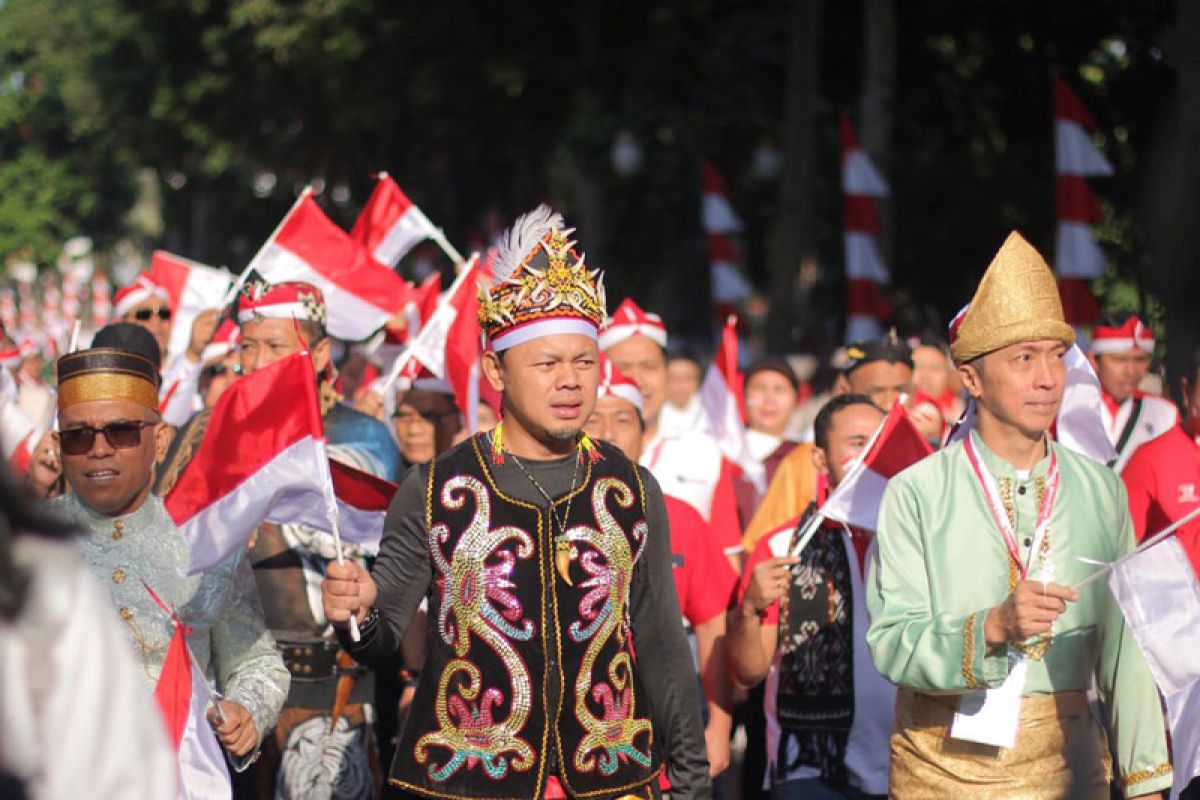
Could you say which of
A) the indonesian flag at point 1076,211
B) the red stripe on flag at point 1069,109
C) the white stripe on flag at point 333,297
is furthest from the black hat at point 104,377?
the red stripe on flag at point 1069,109

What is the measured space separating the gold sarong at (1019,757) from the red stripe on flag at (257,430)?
1.91m

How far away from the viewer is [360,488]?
6.58m

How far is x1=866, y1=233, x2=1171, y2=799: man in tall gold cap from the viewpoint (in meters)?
5.00

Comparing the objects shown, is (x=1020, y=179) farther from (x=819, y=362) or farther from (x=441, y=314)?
(x=441, y=314)

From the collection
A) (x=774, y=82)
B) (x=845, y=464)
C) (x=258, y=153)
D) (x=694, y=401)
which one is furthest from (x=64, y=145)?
(x=845, y=464)

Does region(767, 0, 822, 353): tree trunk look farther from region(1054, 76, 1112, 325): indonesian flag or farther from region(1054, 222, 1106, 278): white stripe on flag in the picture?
region(1054, 222, 1106, 278): white stripe on flag

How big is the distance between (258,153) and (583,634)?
32.1m

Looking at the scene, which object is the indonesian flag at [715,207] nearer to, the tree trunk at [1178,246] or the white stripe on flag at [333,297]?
the white stripe on flag at [333,297]

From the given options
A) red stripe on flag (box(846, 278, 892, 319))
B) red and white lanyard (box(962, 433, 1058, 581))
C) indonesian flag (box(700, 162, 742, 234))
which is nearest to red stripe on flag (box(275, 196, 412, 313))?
red and white lanyard (box(962, 433, 1058, 581))

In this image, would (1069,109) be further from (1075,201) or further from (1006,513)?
(1006,513)

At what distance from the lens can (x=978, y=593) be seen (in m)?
5.06

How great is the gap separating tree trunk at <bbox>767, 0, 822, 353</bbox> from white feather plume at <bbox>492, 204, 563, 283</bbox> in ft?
47.4

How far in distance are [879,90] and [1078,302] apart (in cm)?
698

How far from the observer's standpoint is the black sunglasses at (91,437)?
199 inches
